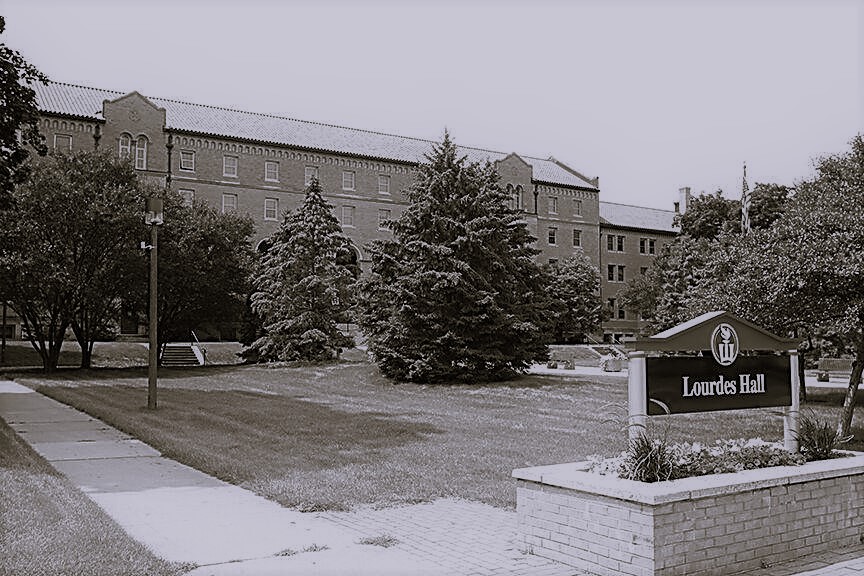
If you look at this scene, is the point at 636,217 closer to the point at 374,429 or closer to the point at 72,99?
the point at 72,99

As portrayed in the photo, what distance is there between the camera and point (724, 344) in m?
7.43

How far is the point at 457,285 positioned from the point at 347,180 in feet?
131

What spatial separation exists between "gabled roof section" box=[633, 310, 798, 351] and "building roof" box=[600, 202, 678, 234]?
254 feet

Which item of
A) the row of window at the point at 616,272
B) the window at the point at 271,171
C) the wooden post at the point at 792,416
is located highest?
the window at the point at 271,171

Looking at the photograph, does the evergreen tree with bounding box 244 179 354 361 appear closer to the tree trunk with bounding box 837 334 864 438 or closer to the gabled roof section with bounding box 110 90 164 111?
the gabled roof section with bounding box 110 90 164 111

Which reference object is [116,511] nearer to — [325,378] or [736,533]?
[736,533]

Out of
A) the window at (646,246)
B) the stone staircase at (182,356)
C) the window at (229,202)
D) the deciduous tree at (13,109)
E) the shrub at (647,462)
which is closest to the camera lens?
the shrub at (647,462)

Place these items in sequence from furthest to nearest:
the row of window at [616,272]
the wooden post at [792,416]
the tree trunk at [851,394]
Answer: the row of window at [616,272]
the tree trunk at [851,394]
the wooden post at [792,416]

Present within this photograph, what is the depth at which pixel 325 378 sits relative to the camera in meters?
32.1

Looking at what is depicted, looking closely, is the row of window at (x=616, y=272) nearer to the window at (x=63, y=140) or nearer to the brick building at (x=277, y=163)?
the brick building at (x=277, y=163)

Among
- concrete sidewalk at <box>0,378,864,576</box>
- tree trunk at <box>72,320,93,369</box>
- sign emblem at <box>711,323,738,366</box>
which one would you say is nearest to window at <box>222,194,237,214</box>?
tree trunk at <box>72,320,93,369</box>

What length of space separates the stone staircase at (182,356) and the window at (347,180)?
71.9ft

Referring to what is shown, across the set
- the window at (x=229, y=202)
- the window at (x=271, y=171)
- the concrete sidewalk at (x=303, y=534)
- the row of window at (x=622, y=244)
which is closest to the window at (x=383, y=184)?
the window at (x=271, y=171)

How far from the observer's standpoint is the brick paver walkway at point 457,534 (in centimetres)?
625
